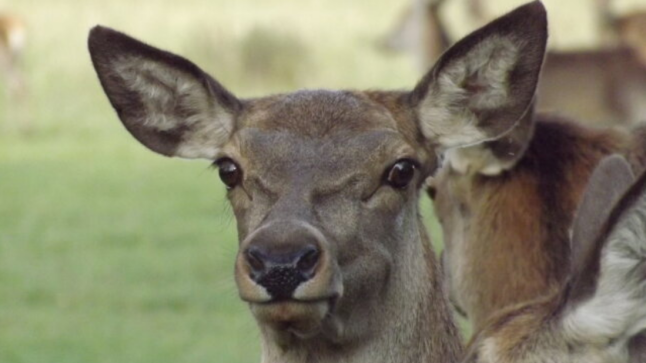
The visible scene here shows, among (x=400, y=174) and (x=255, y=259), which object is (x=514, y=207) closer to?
(x=400, y=174)

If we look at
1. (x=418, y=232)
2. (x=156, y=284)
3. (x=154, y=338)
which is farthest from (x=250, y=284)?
(x=156, y=284)

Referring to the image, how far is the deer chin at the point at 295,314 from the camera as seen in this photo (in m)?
4.98

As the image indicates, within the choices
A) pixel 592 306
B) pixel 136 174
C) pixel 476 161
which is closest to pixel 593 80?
pixel 136 174

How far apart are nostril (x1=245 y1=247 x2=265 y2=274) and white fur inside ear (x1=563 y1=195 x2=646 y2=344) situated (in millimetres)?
908

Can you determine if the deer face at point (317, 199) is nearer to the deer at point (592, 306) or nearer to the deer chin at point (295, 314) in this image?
the deer chin at point (295, 314)

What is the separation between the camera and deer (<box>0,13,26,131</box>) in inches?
1253

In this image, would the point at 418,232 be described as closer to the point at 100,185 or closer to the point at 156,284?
the point at 156,284

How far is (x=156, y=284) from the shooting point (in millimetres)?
15391

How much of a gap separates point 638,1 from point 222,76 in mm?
11758

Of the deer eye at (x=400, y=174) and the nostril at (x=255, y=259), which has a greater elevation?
the nostril at (x=255, y=259)

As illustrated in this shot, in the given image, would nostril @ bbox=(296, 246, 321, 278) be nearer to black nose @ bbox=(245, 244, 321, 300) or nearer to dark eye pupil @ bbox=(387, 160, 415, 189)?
black nose @ bbox=(245, 244, 321, 300)

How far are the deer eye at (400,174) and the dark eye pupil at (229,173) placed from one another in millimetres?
484

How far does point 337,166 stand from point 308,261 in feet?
1.64

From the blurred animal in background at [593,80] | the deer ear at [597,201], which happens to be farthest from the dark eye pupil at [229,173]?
the blurred animal in background at [593,80]
